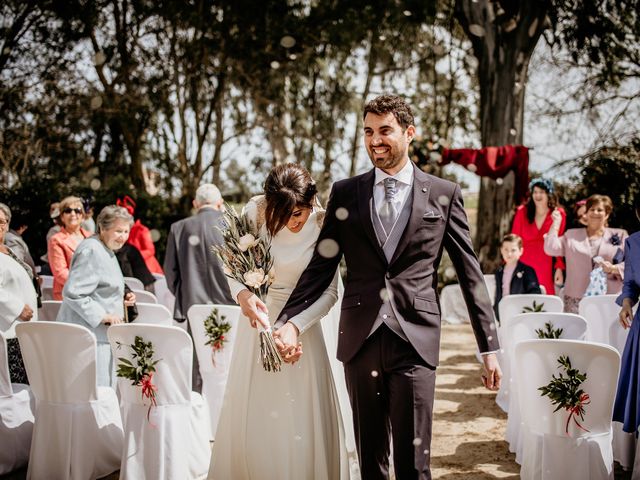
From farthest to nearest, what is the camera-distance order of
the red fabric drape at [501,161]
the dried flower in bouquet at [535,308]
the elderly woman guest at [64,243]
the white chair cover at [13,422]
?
the red fabric drape at [501,161] < the elderly woman guest at [64,243] < the dried flower in bouquet at [535,308] < the white chair cover at [13,422]

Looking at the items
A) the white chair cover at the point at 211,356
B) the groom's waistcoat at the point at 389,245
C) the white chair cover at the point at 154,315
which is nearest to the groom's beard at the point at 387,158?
the groom's waistcoat at the point at 389,245

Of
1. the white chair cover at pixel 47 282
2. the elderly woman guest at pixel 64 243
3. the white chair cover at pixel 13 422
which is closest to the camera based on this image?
the white chair cover at pixel 13 422

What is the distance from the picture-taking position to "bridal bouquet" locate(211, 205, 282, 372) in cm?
277

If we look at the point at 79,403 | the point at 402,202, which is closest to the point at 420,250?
the point at 402,202

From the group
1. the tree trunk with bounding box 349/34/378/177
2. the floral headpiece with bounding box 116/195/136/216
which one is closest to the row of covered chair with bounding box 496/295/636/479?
the floral headpiece with bounding box 116/195/136/216

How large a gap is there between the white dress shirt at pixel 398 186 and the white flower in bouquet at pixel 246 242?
61cm

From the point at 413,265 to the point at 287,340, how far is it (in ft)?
1.95

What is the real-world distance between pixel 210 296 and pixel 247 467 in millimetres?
2662

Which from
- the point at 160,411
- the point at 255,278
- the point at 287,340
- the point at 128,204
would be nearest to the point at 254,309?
the point at 255,278

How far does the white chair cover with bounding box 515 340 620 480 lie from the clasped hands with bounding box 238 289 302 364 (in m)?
1.35

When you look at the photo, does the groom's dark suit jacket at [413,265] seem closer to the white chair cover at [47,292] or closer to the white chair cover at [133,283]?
the white chair cover at [133,283]

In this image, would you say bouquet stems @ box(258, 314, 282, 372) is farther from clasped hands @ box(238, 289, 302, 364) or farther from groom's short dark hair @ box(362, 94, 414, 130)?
groom's short dark hair @ box(362, 94, 414, 130)

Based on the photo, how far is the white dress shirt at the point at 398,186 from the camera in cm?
249

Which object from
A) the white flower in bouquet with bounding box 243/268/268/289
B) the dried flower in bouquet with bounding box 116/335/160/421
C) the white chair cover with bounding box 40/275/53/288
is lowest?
the dried flower in bouquet with bounding box 116/335/160/421
